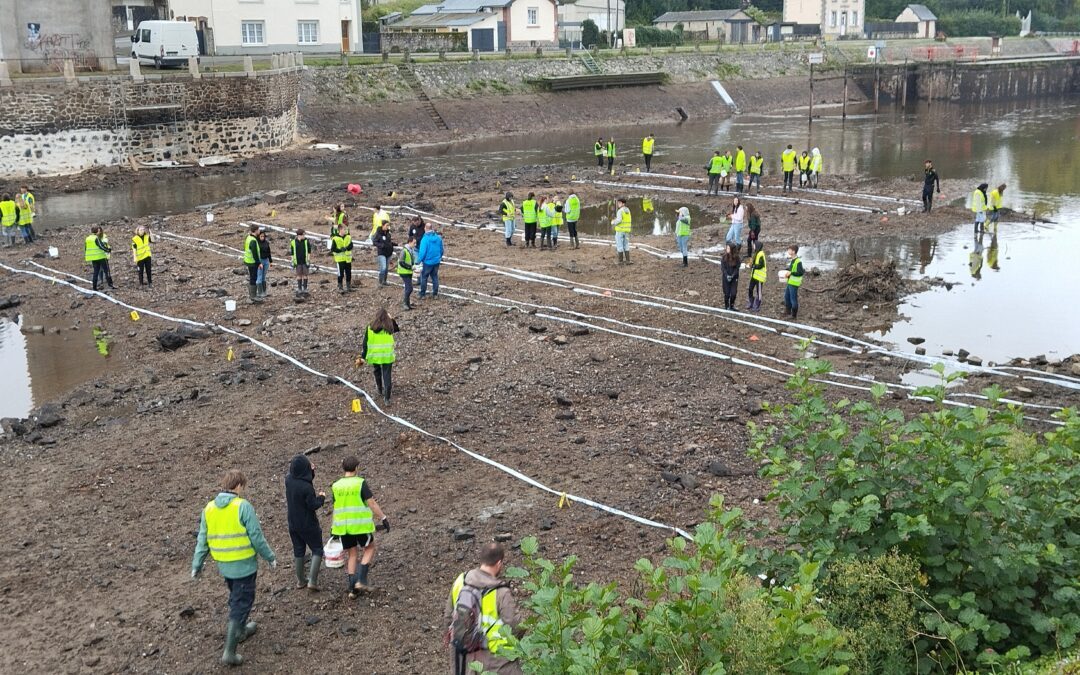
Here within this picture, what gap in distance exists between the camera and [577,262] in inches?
899

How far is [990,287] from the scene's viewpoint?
20906 millimetres

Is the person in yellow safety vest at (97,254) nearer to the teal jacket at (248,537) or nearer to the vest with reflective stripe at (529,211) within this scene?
the vest with reflective stripe at (529,211)

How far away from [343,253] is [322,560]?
10674mm

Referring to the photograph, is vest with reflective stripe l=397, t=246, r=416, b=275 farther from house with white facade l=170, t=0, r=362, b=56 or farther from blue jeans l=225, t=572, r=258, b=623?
house with white facade l=170, t=0, r=362, b=56

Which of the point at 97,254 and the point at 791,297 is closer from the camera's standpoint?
the point at 791,297

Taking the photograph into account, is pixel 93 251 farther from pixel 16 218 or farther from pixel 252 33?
pixel 252 33

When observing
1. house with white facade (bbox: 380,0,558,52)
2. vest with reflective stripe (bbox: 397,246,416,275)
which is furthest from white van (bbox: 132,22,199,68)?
vest with reflective stripe (bbox: 397,246,416,275)

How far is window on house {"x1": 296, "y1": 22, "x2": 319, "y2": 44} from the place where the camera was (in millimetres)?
58375

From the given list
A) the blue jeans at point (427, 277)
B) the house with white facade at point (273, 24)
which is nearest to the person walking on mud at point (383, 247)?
the blue jeans at point (427, 277)

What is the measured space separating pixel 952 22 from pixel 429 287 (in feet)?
328

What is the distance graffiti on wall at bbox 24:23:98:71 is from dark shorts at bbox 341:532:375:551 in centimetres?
3913

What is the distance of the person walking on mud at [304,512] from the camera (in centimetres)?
959

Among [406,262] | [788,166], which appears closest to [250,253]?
[406,262]

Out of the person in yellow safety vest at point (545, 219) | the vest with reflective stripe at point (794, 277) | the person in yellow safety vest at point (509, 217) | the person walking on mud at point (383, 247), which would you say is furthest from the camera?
the person in yellow safety vest at point (509, 217)
